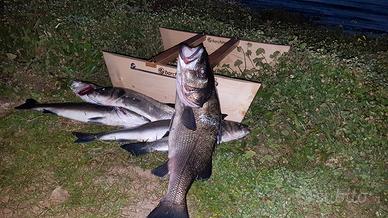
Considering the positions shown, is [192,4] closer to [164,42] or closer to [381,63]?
[164,42]

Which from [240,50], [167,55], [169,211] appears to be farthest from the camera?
[240,50]

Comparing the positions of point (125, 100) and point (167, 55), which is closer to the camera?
point (125, 100)

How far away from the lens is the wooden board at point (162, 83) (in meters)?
5.69

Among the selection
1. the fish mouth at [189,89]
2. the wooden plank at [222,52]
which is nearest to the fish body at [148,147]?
the fish mouth at [189,89]

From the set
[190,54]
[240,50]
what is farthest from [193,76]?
[240,50]

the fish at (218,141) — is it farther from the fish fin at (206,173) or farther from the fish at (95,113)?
the fish fin at (206,173)

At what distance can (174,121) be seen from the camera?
16.5 feet

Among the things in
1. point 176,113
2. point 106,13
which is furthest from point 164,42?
point 176,113

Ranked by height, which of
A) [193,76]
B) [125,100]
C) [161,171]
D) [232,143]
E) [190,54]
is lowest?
[232,143]

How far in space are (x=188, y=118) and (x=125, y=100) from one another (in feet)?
5.25

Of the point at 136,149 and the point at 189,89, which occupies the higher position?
the point at 189,89

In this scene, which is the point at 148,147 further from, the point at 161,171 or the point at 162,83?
the point at 162,83

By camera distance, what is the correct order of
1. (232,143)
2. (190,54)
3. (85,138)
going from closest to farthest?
(190,54) < (85,138) < (232,143)

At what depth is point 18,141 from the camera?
5.77 m
